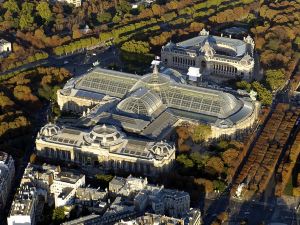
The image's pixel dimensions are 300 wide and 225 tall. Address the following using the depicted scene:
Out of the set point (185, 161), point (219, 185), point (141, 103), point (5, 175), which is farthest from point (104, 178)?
point (141, 103)

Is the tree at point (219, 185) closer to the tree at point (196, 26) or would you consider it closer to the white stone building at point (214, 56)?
the white stone building at point (214, 56)

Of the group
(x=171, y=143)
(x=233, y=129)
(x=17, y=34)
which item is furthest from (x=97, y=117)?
(x=17, y=34)

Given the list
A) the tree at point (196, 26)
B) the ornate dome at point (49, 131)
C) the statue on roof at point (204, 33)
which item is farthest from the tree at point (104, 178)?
the tree at point (196, 26)

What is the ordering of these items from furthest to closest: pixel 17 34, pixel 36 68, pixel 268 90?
pixel 17 34 → pixel 36 68 → pixel 268 90

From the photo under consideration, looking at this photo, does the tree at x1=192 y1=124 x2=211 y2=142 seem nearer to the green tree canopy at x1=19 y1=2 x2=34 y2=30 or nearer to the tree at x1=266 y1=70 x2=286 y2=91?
the tree at x1=266 y1=70 x2=286 y2=91

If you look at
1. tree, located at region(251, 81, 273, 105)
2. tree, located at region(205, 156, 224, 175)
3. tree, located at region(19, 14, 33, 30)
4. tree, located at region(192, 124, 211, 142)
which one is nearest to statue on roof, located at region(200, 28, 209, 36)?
tree, located at region(251, 81, 273, 105)

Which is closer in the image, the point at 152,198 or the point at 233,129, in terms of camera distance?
the point at 152,198

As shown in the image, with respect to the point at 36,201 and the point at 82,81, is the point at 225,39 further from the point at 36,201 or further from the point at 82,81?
the point at 36,201
